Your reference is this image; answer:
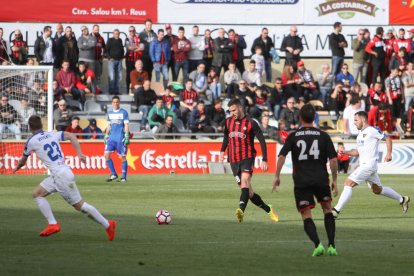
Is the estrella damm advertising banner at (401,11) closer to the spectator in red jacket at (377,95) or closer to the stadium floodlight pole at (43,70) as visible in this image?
the spectator in red jacket at (377,95)

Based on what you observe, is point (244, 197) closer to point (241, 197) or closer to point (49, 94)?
point (241, 197)

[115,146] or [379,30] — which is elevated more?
[379,30]

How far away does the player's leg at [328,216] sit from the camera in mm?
12938

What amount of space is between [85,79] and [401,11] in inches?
495

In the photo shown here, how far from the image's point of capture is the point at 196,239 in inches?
597

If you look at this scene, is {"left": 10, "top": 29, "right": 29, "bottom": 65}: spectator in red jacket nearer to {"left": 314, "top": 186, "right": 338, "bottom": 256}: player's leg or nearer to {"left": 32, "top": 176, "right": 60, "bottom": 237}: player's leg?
{"left": 32, "top": 176, "right": 60, "bottom": 237}: player's leg

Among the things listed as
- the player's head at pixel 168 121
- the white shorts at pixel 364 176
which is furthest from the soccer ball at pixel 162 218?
the player's head at pixel 168 121

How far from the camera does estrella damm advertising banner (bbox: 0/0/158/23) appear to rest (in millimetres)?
38094

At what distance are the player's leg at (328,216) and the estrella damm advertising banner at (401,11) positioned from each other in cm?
2880

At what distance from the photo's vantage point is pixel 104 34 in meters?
38.8

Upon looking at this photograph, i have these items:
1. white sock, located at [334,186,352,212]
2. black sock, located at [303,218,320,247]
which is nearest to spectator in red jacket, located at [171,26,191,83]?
white sock, located at [334,186,352,212]

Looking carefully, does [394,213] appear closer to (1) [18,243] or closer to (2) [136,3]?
(1) [18,243]

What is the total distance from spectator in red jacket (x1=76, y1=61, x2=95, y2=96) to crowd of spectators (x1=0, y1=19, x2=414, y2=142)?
0.11 feet

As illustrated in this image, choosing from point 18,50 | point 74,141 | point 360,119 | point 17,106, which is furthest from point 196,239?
point 18,50
